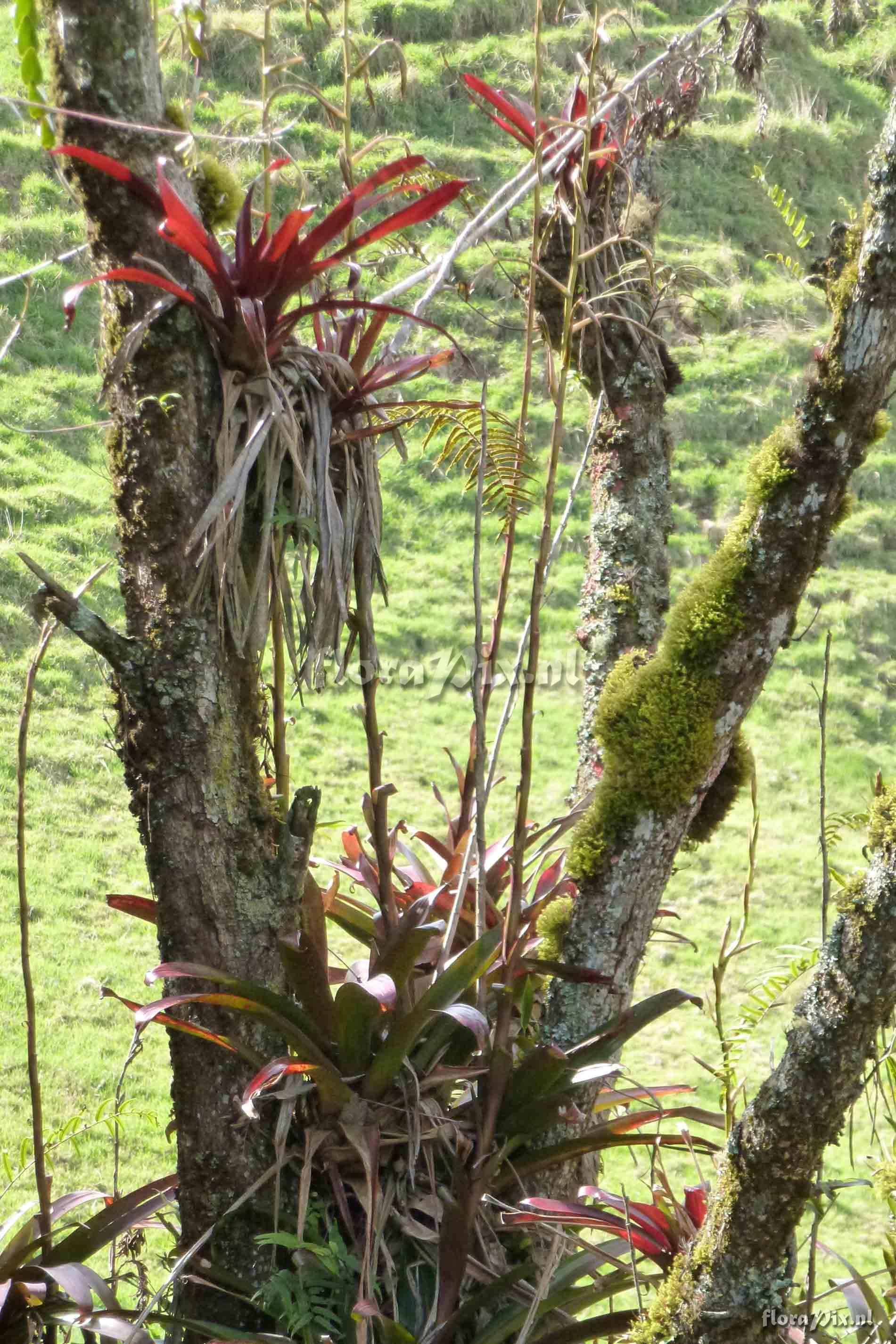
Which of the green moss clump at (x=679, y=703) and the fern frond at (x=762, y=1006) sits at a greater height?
the green moss clump at (x=679, y=703)

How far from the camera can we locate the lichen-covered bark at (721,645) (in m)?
1.68

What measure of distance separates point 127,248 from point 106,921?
3.26 metres

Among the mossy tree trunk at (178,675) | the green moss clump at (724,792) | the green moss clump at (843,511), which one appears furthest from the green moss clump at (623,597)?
the mossy tree trunk at (178,675)

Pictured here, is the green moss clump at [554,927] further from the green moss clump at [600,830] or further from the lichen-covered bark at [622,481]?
the lichen-covered bark at [622,481]

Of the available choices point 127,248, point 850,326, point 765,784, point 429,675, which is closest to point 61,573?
point 429,675

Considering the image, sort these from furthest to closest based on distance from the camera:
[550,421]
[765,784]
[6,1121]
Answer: [550,421], [765,784], [6,1121]

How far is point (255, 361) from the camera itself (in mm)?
1708

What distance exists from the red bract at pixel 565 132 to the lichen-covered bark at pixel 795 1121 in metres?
1.49

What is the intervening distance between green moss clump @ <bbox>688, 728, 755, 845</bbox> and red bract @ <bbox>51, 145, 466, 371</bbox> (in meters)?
1.08

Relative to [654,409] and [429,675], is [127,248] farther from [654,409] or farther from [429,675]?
[429,675]

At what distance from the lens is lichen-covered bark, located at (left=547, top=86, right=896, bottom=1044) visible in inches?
66.0

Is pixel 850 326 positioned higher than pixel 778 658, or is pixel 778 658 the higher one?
pixel 850 326

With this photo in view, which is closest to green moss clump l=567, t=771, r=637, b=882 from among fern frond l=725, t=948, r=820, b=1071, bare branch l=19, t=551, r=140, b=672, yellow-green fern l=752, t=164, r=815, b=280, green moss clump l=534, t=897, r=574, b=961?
green moss clump l=534, t=897, r=574, b=961

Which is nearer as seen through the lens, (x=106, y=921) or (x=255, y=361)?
(x=255, y=361)
